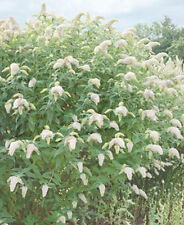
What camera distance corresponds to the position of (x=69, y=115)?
155 inches

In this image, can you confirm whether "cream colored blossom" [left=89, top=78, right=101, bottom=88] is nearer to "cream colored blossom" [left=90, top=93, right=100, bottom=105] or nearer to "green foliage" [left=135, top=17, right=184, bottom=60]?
"cream colored blossom" [left=90, top=93, right=100, bottom=105]

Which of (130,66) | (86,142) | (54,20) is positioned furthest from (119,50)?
(86,142)

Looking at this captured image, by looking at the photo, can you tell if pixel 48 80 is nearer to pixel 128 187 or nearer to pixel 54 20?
pixel 54 20

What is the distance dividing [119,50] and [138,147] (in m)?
1.01

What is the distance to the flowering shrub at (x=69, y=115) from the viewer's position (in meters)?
3.74

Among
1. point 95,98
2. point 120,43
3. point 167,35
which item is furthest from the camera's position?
point 167,35

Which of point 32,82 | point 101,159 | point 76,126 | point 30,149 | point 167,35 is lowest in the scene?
point 167,35

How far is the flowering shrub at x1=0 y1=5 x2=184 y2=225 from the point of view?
3.74m

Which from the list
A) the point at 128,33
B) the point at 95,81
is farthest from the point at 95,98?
the point at 128,33

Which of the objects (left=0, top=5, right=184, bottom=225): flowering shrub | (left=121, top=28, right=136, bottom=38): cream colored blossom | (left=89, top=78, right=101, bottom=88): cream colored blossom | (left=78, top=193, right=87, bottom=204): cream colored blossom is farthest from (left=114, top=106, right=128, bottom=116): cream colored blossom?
(left=121, top=28, right=136, bottom=38): cream colored blossom

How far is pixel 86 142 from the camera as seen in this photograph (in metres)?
3.84

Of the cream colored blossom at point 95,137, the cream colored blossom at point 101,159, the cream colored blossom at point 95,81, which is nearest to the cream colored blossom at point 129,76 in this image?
the cream colored blossom at point 95,81

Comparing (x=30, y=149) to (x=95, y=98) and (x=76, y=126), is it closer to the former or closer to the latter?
(x=76, y=126)

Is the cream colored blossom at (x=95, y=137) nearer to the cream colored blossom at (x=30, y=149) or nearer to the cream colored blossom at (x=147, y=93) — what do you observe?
the cream colored blossom at (x=30, y=149)
